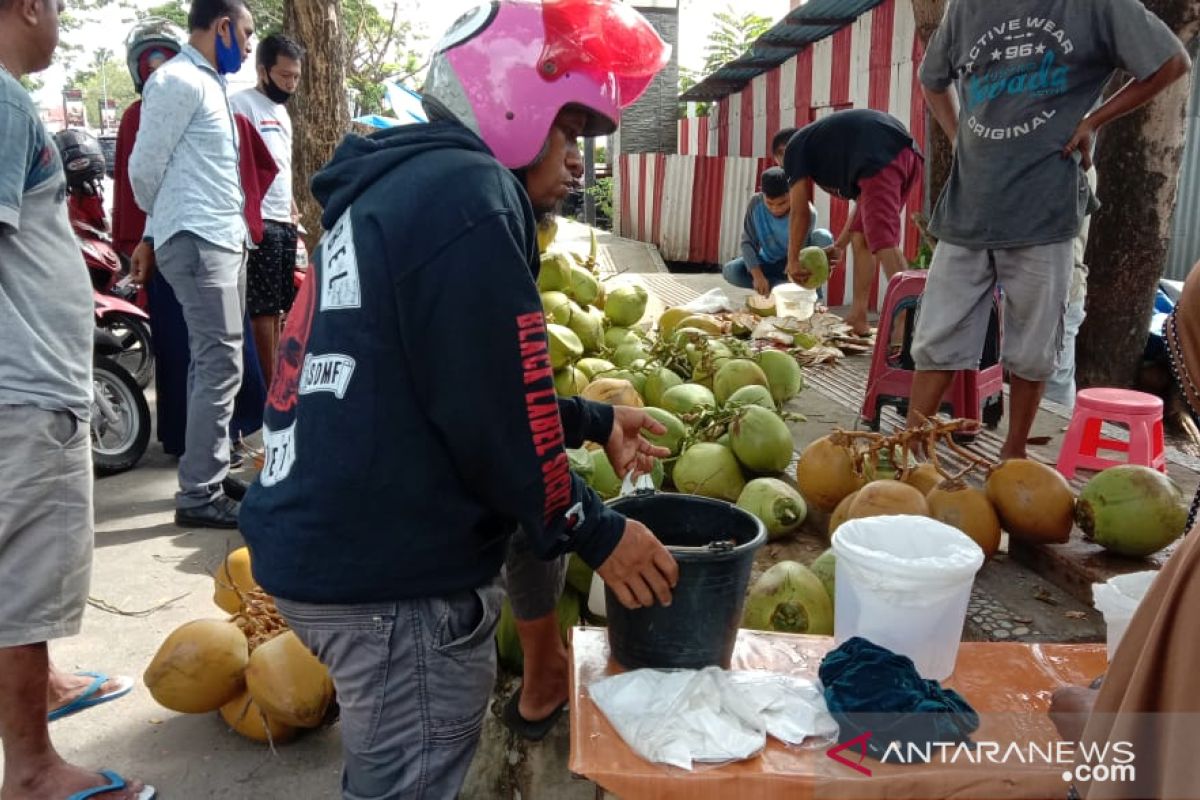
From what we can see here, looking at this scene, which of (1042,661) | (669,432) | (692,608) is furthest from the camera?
(669,432)

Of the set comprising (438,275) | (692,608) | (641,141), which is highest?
(641,141)

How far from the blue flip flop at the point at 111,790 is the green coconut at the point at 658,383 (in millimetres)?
2269

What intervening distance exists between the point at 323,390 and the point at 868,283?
547 cm

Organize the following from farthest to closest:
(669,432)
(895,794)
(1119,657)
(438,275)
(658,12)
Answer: (658,12) < (669,432) < (895,794) < (438,275) < (1119,657)

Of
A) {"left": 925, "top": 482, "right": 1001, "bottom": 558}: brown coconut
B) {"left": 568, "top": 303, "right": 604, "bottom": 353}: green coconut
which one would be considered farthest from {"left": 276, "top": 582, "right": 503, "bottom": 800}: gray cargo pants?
{"left": 568, "top": 303, "right": 604, "bottom": 353}: green coconut

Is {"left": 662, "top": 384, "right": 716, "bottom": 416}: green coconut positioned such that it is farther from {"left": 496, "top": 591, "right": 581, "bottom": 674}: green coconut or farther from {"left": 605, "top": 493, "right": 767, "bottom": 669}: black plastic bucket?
{"left": 605, "top": 493, "right": 767, "bottom": 669}: black plastic bucket

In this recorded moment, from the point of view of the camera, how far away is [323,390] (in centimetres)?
150

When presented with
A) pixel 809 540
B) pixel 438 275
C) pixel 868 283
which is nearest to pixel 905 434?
pixel 809 540

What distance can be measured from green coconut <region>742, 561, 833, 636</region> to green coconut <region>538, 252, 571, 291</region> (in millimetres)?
2623

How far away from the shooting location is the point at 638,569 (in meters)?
1.66

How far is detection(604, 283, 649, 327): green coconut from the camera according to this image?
16.2 feet

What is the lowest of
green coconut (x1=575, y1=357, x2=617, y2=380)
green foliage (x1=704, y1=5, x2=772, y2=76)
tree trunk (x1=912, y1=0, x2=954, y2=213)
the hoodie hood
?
green coconut (x1=575, y1=357, x2=617, y2=380)

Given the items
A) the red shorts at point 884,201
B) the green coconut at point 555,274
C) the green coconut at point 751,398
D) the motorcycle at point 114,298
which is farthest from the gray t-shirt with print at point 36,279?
the red shorts at point 884,201

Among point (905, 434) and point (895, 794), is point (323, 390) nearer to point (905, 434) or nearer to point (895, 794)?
point (895, 794)
